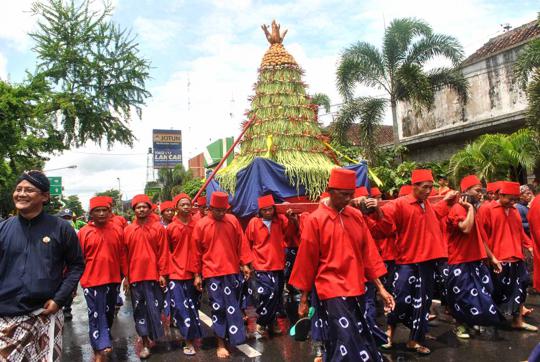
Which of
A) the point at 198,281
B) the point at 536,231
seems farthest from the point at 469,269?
the point at 198,281

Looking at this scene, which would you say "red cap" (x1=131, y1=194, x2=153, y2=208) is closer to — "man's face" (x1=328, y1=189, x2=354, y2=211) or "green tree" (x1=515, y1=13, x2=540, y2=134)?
"man's face" (x1=328, y1=189, x2=354, y2=211)

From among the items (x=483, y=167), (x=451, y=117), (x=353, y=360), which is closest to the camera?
(x=353, y=360)

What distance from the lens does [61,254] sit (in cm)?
363

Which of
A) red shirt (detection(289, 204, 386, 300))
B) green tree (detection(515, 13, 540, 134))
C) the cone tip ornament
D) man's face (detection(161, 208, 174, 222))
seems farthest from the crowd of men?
green tree (detection(515, 13, 540, 134))

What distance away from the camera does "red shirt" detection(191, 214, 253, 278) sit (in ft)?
19.3

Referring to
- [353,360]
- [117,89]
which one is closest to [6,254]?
[353,360]

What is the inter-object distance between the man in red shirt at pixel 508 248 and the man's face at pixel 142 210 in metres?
4.15

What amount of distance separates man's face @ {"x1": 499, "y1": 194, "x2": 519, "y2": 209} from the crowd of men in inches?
1.1

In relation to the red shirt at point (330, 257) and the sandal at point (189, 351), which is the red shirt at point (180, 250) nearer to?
the sandal at point (189, 351)

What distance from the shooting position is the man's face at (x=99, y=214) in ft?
19.0

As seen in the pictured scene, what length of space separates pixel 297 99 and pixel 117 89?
13.1 meters

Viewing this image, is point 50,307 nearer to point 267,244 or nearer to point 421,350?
point 267,244

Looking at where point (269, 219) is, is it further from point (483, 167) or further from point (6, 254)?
point (483, 167)

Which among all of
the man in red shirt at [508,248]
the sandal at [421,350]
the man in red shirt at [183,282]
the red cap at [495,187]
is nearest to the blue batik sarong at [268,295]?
the man in red shirt at [183,282]
